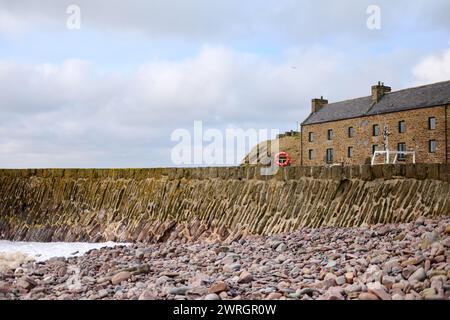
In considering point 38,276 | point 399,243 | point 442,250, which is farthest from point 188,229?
point 442,250

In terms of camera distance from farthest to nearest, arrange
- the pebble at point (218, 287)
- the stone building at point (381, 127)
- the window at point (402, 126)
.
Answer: the window at point (402, 126), the stone building at point (381, 127), the pebble at point (218, 287)

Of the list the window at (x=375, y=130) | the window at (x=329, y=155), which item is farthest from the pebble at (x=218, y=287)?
the window at (x=329, y=155)

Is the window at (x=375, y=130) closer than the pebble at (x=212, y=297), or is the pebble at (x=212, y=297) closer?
the pebble at (x=212, y=297)

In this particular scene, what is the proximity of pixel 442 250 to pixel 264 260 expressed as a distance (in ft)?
9.46

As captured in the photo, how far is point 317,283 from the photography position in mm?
6148

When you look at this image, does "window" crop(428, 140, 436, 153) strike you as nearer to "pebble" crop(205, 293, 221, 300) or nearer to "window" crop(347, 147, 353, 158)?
"window" crop(347, 147, 353, 158)

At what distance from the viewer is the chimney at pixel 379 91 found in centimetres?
3600

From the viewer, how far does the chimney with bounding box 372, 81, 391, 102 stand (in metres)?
36.0

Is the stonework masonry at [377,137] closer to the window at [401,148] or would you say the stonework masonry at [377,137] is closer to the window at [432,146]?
the window at [432,146]

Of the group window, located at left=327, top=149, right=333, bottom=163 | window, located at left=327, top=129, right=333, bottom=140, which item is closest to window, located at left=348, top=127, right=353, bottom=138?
window, located at left=327, top=129, right=333, bottom=140

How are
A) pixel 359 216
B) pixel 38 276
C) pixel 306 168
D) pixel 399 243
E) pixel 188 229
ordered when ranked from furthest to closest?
pixel 188 229 < pixel 306 168 < pixel 359 216 < pixel 38 276 < pixel 399 243

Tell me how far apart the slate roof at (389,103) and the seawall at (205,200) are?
70.8 ft

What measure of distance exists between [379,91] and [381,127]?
146 inches
